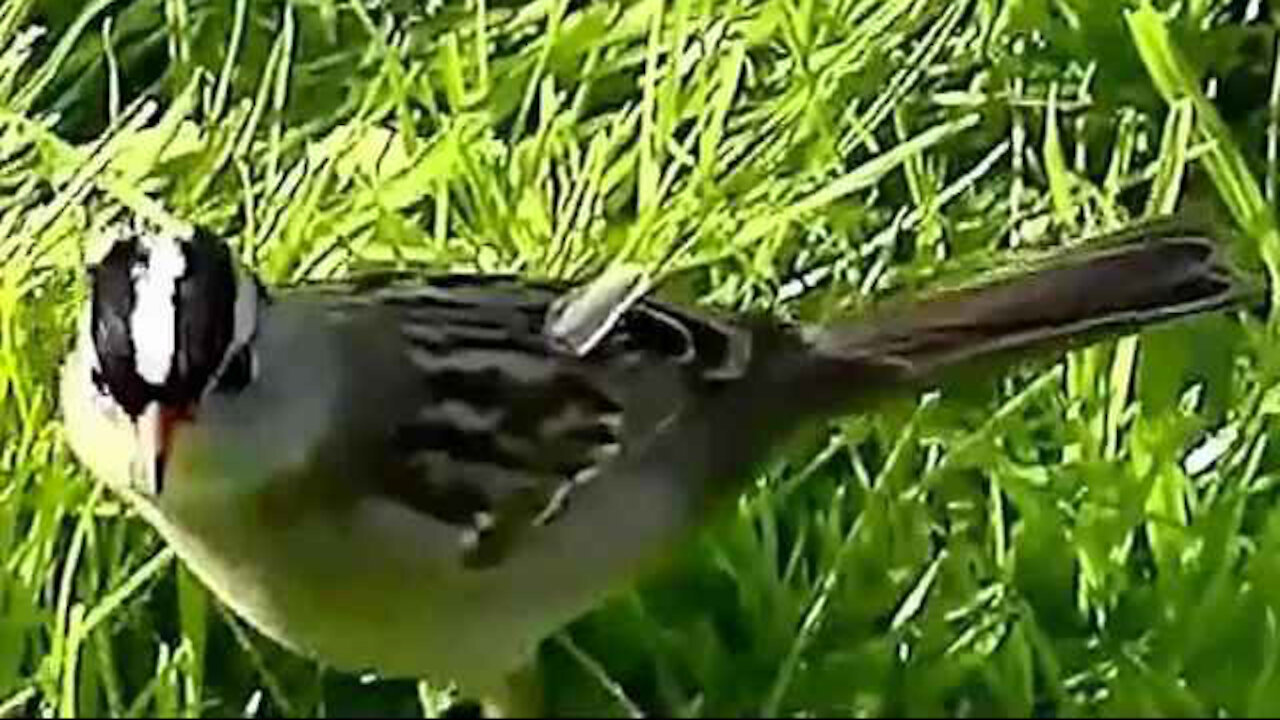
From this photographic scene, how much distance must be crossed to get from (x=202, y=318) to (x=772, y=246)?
75 centimetres

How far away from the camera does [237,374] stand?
96.3 inches

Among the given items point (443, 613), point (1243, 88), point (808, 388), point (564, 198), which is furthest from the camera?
point (1243, 88)

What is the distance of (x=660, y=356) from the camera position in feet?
8.88

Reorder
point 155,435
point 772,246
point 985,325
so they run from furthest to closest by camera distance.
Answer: point 772,246 < point 985,325 < point 155,435

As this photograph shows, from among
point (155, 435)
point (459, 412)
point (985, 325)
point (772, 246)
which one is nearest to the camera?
point (155, 435)

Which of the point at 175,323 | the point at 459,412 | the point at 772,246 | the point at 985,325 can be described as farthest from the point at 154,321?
the point at 772,246

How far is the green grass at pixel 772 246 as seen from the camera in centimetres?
278

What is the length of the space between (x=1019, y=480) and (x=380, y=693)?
1.52ft

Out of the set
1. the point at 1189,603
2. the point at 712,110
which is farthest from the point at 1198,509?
the point at 712,110

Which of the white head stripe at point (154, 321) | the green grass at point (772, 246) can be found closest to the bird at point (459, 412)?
the white head stripe at point (154, 321)

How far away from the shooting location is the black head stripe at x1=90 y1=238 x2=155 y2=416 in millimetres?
2398

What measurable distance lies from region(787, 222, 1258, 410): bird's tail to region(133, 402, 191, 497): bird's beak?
1.68 feet

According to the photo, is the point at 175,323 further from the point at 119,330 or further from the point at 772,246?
the point at 772,246

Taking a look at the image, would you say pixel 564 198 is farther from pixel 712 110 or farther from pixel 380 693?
pixel 380 693
